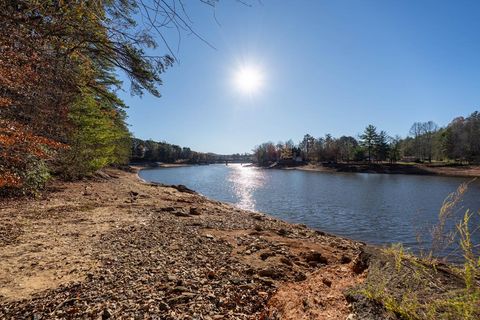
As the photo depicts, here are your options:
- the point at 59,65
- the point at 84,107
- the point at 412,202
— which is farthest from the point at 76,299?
the point at 412,202

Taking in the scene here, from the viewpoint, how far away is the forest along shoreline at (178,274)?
397 centimetres

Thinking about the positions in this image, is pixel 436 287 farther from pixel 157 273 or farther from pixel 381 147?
pixel 381 147

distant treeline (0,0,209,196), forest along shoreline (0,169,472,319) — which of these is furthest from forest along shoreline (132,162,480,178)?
distant treeline (0,0,209,196)

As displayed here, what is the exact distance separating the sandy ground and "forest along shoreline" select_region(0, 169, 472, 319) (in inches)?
0.7

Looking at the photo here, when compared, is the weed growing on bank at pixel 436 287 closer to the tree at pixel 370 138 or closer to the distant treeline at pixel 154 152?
the tree at pixel 370 138

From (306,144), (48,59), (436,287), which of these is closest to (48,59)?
(48,59)

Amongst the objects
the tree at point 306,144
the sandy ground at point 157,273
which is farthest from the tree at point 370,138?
the sandy ground at point 157,273

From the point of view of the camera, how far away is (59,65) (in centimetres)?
547

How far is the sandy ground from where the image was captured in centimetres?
410

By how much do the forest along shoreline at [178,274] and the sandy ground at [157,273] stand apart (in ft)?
0.06

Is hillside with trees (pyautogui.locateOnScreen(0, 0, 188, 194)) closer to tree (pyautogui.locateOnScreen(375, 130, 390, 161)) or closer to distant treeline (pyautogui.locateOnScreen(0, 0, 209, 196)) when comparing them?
distant treeline (pyautogui.locateOnScreen(0, 0, 209, 196))

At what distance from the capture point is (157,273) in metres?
5.35

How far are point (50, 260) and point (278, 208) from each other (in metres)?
19.6

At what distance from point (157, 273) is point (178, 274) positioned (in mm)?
394
